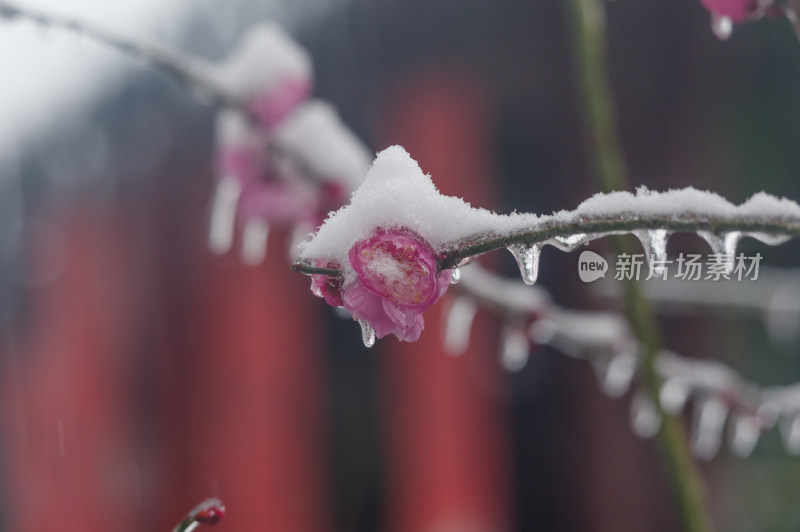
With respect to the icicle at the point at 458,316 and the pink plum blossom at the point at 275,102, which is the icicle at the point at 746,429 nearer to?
the icicle at the point at 458,316

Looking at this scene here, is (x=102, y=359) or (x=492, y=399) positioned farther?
(x=102, y=359)

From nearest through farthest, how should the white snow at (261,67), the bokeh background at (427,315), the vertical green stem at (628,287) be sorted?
the vertical green stem at (628,287), the white snow at (261,67), the bokeh background at (427,315)

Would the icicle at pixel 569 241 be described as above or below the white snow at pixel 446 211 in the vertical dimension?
below

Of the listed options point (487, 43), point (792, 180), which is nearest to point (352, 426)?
point (487, 43)

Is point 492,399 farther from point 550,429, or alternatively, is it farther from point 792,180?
point 792,180

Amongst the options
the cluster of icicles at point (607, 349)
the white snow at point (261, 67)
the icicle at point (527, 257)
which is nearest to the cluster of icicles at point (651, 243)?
the icicle at point (527, 257)

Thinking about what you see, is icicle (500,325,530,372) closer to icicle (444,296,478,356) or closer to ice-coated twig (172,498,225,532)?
icicle (444,296,478,356)

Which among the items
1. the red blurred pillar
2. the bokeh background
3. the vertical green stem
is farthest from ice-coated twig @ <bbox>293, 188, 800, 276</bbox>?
the red blurred pillar
